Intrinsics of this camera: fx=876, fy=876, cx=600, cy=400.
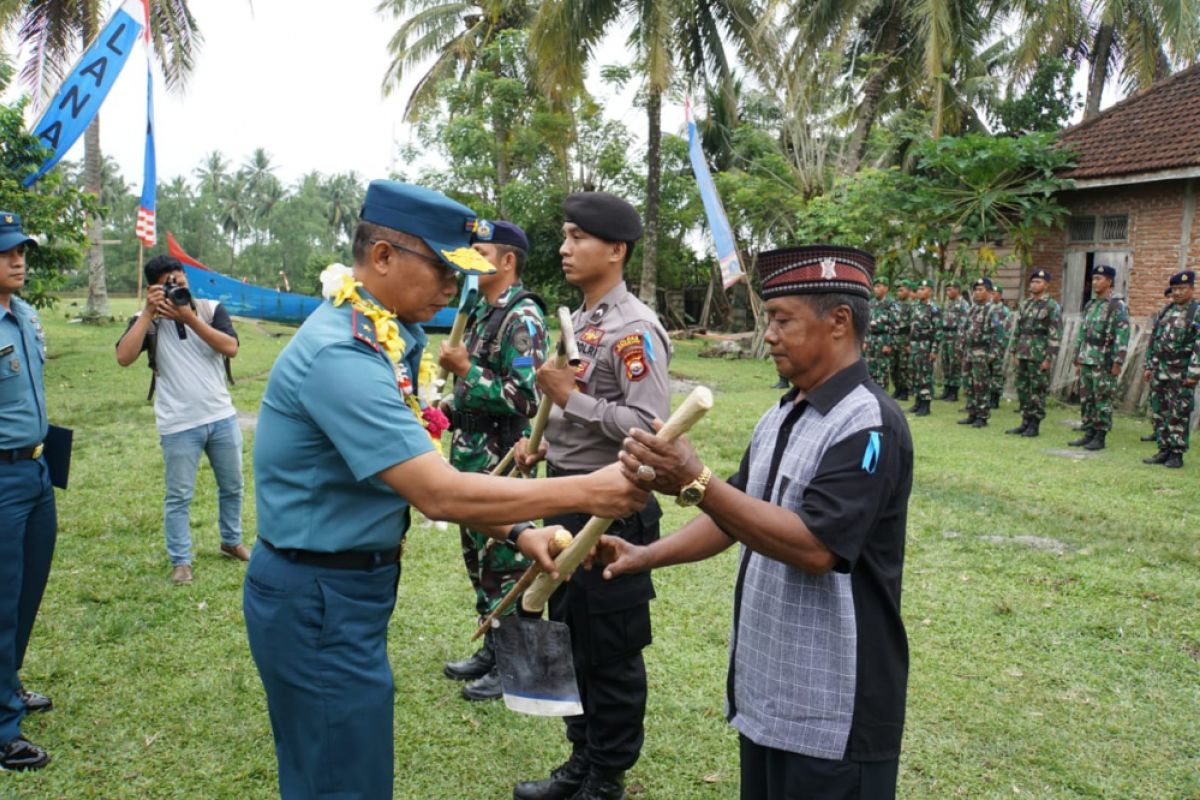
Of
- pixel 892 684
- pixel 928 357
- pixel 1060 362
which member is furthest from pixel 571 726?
pixel 1060 362

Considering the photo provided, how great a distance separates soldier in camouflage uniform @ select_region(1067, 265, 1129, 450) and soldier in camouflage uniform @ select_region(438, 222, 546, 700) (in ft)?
30.6

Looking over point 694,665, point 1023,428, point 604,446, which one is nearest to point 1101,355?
point 1023,428

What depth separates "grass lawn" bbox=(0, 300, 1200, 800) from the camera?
357 cm

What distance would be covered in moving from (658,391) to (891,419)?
4.18 feet

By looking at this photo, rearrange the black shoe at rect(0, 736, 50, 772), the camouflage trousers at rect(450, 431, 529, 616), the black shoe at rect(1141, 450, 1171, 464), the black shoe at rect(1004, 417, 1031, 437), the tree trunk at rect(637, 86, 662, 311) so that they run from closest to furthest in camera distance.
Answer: the black shoe at rect(0, 736, 50, 772) < the camouflage trousers at rect(450, 431, 529, 616) < the black shoe at rect(1141, 450, 1171, 464) < the black shoe at rect(1004, 417, 1031, 437) < the tree trunk at rect(637, 86, 662, 311)

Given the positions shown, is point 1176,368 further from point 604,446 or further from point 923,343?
point 604,446

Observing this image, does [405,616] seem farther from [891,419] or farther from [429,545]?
[891,419]

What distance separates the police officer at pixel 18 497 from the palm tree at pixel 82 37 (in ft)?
45.1

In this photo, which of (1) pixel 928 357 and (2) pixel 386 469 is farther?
(1) pixel 928 357

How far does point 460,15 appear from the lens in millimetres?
26812

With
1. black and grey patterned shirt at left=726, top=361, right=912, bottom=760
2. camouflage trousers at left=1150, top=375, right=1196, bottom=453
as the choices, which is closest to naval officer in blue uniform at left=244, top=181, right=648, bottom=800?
black and grey patterned shirt at left=726, top=361, right=912, bottom=760

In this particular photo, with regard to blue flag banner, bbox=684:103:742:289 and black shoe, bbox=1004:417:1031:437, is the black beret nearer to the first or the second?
blue flag banner, bbox=684:103:742:289

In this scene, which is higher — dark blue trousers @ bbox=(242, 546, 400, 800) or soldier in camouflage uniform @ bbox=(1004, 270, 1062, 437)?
soldier in camouflage uniform @ bbox=(1004, 270, 1062, 437)

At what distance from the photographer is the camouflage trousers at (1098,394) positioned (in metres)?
10.8
